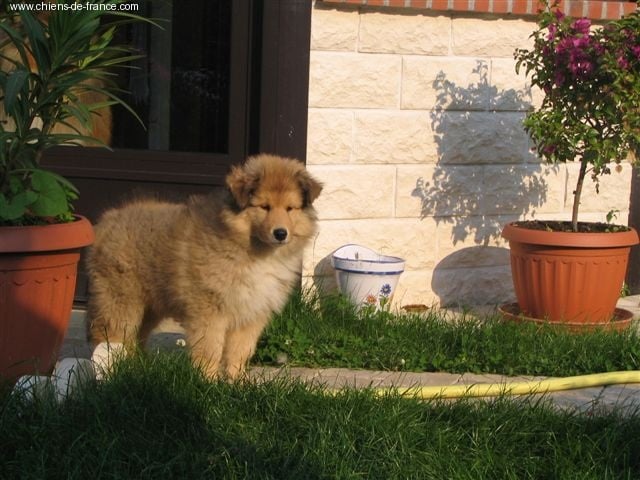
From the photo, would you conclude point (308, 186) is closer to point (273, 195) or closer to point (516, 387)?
point (273, 195)

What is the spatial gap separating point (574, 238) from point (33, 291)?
366 cm

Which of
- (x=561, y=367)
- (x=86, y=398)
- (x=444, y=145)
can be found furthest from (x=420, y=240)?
(x=86, y=398)

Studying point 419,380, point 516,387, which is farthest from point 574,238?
point 516,387

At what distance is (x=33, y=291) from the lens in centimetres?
464

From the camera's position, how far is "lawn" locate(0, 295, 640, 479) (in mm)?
3676

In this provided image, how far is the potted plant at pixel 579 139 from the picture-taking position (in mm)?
6461

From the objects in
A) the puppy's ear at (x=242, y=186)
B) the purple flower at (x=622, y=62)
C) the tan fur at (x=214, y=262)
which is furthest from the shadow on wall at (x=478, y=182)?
the puppy's ear at (x=242, y=186)

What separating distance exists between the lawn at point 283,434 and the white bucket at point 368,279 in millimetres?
2280

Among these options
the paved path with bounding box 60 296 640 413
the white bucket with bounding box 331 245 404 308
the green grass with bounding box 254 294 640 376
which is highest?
the white bucket with bounding box 331 245 404 308

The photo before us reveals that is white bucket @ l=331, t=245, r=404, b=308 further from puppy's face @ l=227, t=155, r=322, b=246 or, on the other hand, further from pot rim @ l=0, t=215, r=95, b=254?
pot rim @ l=0, t=215, r=95, b=254

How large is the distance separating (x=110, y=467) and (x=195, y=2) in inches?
169

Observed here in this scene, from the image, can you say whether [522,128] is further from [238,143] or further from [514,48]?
[238,143]

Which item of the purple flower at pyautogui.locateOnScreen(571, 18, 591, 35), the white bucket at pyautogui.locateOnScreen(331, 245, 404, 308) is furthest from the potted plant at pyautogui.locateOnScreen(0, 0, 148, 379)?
the purple flower at pyautogui.locateOnScreen(571, 18, 591, 35)

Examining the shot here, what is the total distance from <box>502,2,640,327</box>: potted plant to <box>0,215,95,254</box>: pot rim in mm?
3234
